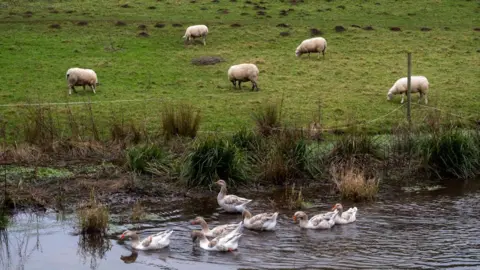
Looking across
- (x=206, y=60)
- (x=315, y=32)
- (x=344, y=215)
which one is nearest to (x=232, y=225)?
(x=344, y=215)

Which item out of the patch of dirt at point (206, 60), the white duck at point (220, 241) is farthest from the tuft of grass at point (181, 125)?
the patch of dirt at point (206, 60)

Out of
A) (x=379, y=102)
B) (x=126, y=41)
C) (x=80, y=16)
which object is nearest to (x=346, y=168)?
(x=379, y=102)

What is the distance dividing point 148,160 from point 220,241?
581 cm

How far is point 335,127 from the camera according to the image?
25219mm

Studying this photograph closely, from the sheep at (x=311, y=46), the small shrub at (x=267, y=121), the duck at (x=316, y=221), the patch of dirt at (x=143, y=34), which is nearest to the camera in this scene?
the duck at (x=316, y=221)

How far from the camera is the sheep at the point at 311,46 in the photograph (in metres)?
37.0

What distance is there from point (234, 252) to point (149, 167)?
18.8 feet

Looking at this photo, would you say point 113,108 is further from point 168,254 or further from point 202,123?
point 168,254

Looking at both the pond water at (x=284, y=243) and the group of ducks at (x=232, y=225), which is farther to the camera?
the group of ducks at (x=232, y=225)

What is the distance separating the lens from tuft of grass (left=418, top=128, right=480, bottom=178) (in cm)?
2206

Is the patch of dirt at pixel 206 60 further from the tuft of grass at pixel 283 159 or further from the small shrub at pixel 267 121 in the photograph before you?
the tuft of grass at pixel 283 159

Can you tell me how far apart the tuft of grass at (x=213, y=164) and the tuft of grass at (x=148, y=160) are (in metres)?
0.87

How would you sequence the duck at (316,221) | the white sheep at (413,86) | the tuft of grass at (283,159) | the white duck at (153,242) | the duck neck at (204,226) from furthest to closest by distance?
the white sheep at (413,86)
the tuft of grass at (283,159)
the duck at (316,221)
the duck neck at (204,226)
the white duck at (153,242)

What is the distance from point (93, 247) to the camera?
16.6 m
